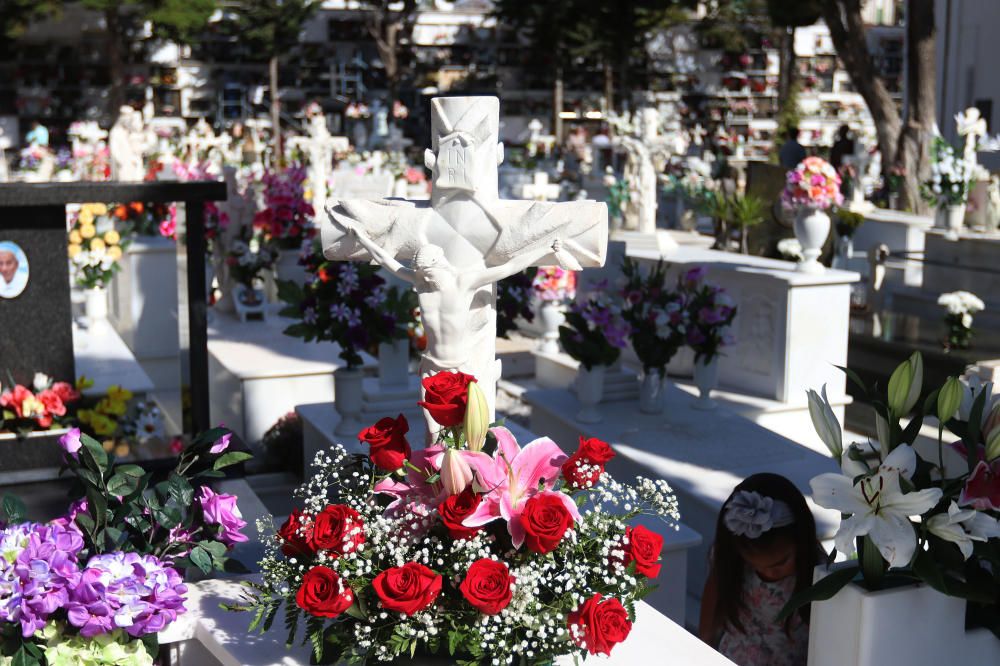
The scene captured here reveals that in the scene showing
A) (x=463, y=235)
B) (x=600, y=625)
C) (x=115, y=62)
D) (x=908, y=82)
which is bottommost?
(x=600, y=625)

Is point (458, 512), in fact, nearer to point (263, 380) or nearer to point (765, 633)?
point (765, 633)

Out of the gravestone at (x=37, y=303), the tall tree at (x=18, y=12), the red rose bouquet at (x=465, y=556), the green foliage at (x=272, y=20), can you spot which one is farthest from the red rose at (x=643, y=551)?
the green foliage at (x=272, y=20)

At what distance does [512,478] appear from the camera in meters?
2.35

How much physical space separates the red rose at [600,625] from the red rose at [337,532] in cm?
43

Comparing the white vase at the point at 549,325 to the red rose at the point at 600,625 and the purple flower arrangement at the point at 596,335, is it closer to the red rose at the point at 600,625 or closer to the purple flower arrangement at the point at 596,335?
the purple flower arrangement at the point at 596,335

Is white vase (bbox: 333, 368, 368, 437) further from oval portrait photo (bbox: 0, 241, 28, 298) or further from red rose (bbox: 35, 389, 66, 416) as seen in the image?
oval portrait photo (bbox: 0, 241, 28, 298)

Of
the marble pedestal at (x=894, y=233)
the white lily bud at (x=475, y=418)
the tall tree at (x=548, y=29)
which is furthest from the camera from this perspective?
the tall tree at (x=548, y=29)

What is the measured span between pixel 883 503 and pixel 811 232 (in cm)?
571

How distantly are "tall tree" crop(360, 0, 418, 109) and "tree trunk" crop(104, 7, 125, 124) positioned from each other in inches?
271

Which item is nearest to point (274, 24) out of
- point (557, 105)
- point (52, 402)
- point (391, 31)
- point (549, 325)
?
point (391, 31)

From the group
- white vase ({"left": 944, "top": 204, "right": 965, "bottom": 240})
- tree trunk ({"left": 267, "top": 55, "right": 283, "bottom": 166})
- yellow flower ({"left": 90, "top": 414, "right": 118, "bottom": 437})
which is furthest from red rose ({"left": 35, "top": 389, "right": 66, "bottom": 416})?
tree trunk ({"left": 267, "top": 55, "right": 283, "bottom": 166})

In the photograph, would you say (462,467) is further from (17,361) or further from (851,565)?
(17,361)

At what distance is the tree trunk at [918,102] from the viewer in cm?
1566

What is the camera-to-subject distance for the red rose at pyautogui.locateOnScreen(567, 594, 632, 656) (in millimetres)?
2184
